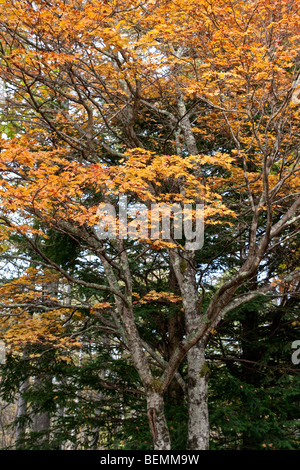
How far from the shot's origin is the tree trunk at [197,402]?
6246mm

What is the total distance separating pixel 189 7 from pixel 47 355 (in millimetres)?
6837

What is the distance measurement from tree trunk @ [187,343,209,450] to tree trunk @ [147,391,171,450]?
667mm

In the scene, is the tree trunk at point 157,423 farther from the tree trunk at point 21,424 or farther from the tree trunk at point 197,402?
the tree trunk at point 21,424

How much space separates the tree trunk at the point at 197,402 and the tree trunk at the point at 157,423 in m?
0.67

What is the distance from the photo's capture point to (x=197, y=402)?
6.48m

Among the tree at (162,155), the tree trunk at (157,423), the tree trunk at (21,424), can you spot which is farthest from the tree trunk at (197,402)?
the tree trunk at (21,424)

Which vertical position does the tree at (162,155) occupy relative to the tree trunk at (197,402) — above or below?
above

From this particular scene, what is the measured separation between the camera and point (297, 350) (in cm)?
755

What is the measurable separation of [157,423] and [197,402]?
96cm

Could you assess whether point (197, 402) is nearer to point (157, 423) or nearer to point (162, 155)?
point (157, 423)

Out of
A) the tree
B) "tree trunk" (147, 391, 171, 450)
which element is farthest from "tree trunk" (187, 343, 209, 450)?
"tree trunk" (147, 391, 171, 450)

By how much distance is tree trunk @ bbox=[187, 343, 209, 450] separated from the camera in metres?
6.25
